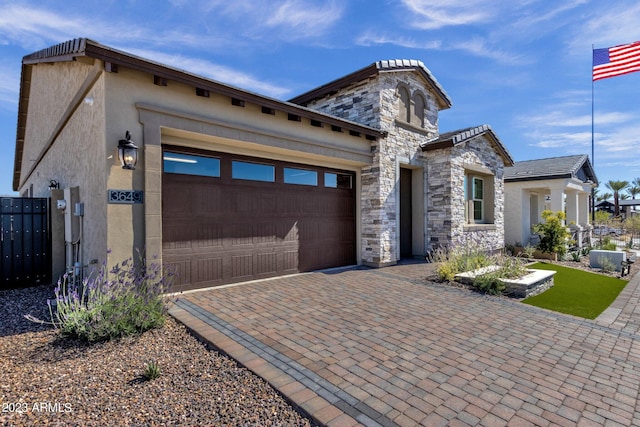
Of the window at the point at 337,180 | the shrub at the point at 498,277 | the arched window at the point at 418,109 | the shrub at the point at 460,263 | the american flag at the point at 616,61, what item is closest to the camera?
the shrub at the point at 498,277

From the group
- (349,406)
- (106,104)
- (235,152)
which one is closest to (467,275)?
(349,406)

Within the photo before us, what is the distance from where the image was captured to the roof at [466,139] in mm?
10091

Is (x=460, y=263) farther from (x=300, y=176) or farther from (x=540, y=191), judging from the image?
(x=540, y=191)

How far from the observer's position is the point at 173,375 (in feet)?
10.3

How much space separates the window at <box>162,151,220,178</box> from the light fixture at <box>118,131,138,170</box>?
105 cm

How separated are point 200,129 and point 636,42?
1989cm

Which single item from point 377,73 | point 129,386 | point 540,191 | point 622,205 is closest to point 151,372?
point 129,386

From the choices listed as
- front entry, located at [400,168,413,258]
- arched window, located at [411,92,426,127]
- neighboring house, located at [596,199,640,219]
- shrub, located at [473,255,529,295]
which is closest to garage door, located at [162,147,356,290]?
front entry, located at [400,168,413,258]

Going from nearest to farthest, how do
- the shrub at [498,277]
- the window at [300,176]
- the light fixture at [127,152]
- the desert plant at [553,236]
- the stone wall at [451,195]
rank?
the light fixture at [127,152] < the shrub at [498,277] < the window at [300,176] < the stone wall at [451,195] < the desert plant at [553,236]

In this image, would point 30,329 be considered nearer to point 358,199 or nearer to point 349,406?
point 349,406

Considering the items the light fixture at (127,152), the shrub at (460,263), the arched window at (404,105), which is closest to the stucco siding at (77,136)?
the light fixture at (127,152)

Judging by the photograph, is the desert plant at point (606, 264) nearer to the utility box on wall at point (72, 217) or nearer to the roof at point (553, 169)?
the roof at point (553, 169)

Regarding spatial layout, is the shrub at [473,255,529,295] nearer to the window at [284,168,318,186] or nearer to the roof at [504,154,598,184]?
the window at [284,168,318,186]

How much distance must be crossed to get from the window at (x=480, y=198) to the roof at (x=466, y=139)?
4.49 ft
